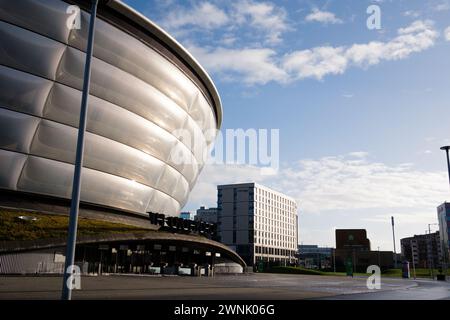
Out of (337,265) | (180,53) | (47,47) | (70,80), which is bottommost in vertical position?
(337,265)

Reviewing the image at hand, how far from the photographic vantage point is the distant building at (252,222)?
148 m

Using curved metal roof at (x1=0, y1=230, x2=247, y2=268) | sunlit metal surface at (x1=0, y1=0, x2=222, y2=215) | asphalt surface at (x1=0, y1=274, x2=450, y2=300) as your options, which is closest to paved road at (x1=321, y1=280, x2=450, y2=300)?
asphalt surface at (x1=0, y1=274, x2=450, y2=300)

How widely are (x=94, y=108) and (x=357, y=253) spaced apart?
105630mm

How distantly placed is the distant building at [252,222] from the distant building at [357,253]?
25.7 m

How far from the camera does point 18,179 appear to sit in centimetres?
3453

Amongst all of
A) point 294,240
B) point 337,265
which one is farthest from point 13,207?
point 294,240

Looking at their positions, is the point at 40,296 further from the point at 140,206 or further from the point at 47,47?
the point at 140,206

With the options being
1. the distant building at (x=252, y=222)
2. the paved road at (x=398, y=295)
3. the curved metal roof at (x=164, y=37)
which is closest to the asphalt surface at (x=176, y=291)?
the paved road at (x=398, y=295)

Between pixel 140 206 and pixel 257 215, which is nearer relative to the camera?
pixel 140 206

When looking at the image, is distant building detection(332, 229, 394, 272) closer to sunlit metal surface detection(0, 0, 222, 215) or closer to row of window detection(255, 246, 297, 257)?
row of window detection(255, 246, 297, 257)

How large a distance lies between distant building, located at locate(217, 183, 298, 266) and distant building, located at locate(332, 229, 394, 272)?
25.7 meters

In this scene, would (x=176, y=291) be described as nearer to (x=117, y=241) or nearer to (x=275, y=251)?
(x=117, y=241)

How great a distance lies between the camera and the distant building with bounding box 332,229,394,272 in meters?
122
